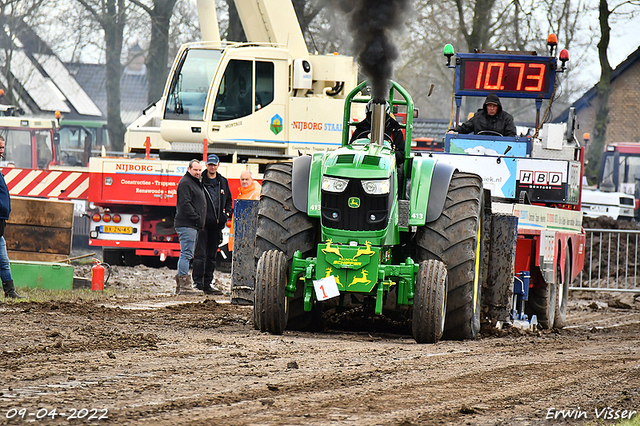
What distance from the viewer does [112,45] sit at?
125 feet

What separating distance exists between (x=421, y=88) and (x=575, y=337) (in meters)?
49.8

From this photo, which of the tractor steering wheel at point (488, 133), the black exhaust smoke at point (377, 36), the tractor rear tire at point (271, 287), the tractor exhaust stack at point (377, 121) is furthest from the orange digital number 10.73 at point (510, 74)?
the tractor rear tire at point (271, 287)

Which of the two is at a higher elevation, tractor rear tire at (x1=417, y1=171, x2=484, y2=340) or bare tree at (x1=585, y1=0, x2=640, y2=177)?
bare tree at (x1=585, y1=0, x2=640, y2=177)

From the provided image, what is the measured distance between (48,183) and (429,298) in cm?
1094

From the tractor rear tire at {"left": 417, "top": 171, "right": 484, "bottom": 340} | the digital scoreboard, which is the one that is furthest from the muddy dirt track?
the digital scoreboard

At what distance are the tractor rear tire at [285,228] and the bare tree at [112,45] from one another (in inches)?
1113

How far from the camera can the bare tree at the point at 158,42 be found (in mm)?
33656

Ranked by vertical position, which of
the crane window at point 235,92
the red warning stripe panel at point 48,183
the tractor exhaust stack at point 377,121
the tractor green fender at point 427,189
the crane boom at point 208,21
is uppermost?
the crane boom at point 208,21

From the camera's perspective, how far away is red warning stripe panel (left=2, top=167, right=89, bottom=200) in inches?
636

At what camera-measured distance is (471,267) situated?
7.82m

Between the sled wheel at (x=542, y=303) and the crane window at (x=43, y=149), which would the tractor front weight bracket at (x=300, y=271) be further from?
the crane window at (x=43, y=149)

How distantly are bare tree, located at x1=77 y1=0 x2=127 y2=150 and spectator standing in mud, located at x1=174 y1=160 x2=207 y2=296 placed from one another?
76.5 ft

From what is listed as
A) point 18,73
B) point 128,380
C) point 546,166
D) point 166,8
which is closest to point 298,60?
point 546,166
